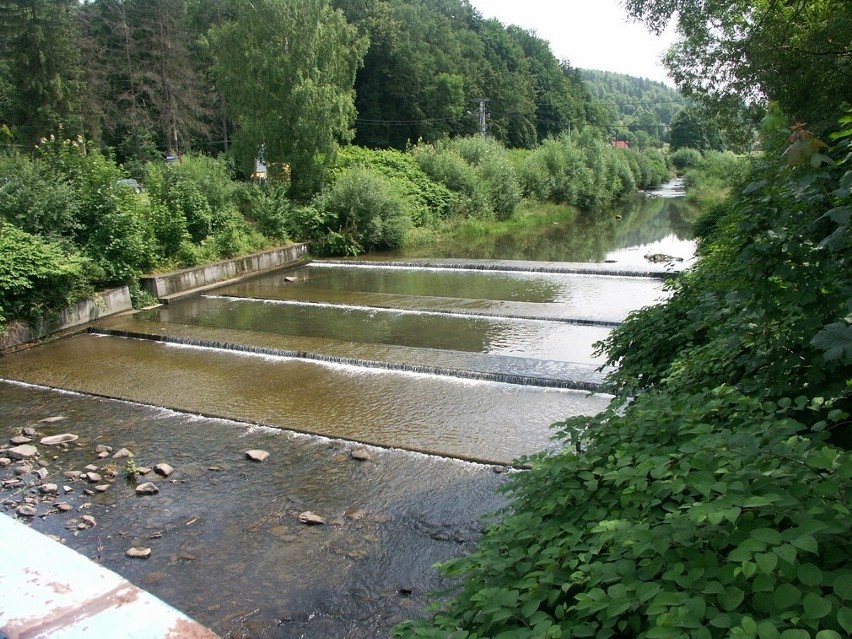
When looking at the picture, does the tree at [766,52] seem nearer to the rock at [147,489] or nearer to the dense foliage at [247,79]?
the rock at [147,489]

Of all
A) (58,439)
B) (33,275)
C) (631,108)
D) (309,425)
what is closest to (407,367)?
(309,425)

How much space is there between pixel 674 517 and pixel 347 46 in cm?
2155

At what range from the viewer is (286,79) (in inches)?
774

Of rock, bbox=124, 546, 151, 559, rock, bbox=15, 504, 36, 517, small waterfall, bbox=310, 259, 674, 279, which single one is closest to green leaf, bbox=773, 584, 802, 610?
rock, bbox=124, 546, 151, 559

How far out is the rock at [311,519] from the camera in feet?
17.0

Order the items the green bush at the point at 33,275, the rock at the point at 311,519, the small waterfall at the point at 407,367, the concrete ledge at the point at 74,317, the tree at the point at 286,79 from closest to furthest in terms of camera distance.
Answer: the rock at the point at 311,519
the small waterfall at the point at 407,367
the green bush at the point at 33,275
the concrete ledge at the point at 74,317
the tree at the point at 286,79

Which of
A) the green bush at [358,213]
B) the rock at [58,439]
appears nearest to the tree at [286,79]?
the green bush at [358,213]

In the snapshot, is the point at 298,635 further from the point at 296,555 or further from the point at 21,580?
the point at 21,580

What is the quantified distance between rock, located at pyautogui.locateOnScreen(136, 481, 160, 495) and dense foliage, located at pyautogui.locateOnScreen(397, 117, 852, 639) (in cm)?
396

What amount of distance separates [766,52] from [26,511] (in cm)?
1104

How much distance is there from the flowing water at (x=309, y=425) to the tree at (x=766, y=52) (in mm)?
4190

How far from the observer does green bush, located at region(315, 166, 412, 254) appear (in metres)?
19.8

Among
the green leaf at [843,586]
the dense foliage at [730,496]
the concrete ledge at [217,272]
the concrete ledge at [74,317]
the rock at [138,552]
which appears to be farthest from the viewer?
the concrete ledge at [217,272]

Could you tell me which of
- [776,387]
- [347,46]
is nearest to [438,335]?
[776,387]
